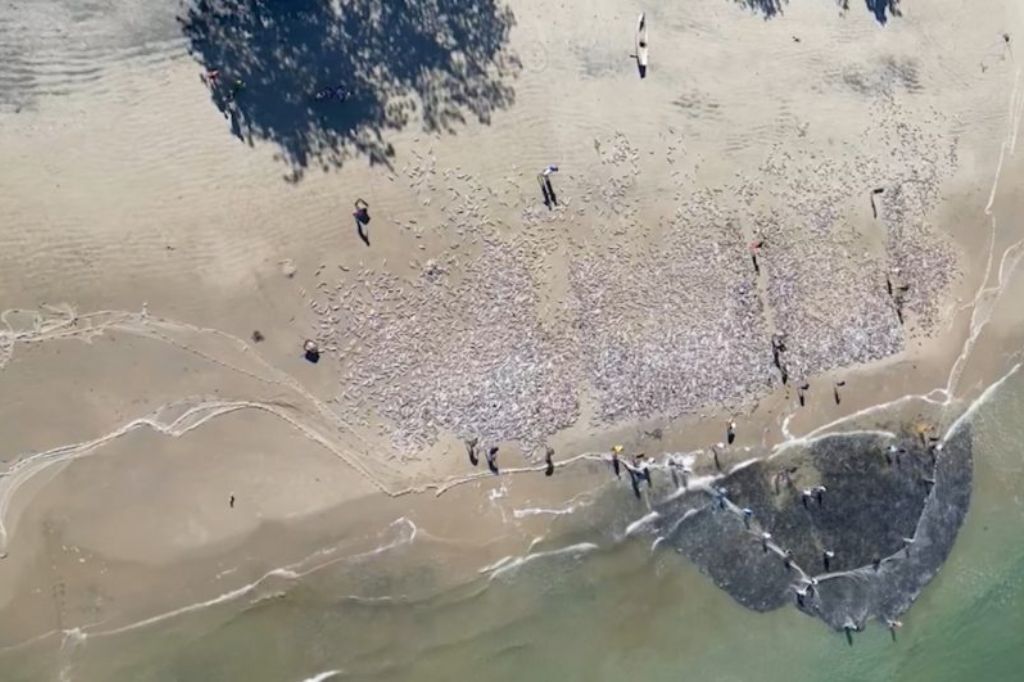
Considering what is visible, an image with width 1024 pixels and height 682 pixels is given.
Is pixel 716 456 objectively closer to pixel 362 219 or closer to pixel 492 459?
pixel 492 459

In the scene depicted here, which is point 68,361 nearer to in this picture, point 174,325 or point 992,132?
point 174,325

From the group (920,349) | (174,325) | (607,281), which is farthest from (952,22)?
(174,325)

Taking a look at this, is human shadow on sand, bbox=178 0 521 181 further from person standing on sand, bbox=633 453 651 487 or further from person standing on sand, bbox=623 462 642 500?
person standing on sand, bbox=623 462 642 500

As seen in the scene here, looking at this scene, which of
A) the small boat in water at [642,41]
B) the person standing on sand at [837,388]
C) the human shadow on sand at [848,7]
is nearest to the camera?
the small boat in water at [642,41]

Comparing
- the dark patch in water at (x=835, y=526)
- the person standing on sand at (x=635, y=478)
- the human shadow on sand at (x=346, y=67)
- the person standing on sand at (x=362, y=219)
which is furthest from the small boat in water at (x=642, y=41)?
the dark patch in water at (x=835, y=526)

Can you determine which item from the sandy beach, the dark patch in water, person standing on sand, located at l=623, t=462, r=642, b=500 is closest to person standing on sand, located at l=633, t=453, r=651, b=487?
person standing on sand, located at l=623, t=462, r=642, b=500

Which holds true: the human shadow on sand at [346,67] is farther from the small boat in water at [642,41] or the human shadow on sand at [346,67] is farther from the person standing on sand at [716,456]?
the person standing on sand at [716,456]
